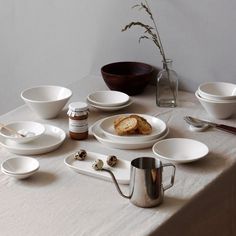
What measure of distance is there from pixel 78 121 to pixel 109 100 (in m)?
0.33

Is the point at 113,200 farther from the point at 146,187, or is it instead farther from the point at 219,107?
the point at 219,107

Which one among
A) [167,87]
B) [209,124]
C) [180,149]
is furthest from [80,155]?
[167,87]

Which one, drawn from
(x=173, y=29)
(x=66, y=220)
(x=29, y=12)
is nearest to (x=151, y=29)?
(x=173, y=29)

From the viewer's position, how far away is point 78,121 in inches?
67.4

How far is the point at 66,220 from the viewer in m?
1.30

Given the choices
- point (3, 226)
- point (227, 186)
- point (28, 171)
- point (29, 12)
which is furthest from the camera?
point (29, 12)

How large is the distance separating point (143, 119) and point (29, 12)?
1.04 metres

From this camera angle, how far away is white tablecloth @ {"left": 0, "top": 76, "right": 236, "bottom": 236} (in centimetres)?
129

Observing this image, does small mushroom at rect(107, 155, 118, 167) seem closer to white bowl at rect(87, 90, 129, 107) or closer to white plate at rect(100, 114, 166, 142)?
white plate at rect(100, 114, 166, 142)

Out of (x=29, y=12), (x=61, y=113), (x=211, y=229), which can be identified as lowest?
(x=211, y=229)

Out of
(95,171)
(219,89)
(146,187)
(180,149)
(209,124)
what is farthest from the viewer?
(219,89)

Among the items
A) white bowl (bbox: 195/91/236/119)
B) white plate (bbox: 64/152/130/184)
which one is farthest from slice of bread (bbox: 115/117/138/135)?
white bowl (bbox: 195/91/236/119)

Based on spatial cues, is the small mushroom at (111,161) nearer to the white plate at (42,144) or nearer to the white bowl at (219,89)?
the white plate at (42,144)

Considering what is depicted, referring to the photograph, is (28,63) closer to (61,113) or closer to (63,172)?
(61,113)
